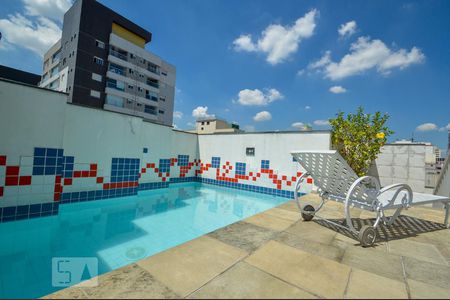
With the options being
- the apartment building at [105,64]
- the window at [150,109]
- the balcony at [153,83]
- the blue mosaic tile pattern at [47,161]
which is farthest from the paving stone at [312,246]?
the balcony at [153,83]

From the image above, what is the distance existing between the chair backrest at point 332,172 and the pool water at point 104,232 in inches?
115

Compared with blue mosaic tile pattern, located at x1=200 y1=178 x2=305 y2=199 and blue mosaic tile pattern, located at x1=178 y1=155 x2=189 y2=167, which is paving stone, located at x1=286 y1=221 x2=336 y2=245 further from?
blue mosaic tile pattern, located at x1=178 y1=155 x2=189 y2=167

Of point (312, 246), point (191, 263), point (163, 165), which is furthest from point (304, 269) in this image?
point (163, 165)

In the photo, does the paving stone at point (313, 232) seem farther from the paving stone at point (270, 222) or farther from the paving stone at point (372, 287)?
the paving stone at point (372, 287)

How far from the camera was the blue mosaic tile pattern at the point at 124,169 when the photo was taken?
691cm

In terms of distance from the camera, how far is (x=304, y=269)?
7.30ft

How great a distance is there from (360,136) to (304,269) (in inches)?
297

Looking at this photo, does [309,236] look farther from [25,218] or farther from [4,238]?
[25,218]

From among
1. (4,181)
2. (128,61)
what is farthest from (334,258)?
(128,61)

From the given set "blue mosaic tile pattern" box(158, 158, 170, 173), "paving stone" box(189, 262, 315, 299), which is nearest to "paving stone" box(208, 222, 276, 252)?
"paving stone" box(189, 262, 315, 299)

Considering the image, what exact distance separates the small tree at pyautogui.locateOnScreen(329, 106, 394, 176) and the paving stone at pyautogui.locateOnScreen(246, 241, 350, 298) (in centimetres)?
689

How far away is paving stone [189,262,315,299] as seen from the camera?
1.72 meters

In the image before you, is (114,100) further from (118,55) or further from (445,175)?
(445,175)

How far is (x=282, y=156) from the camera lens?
9.06 metres
